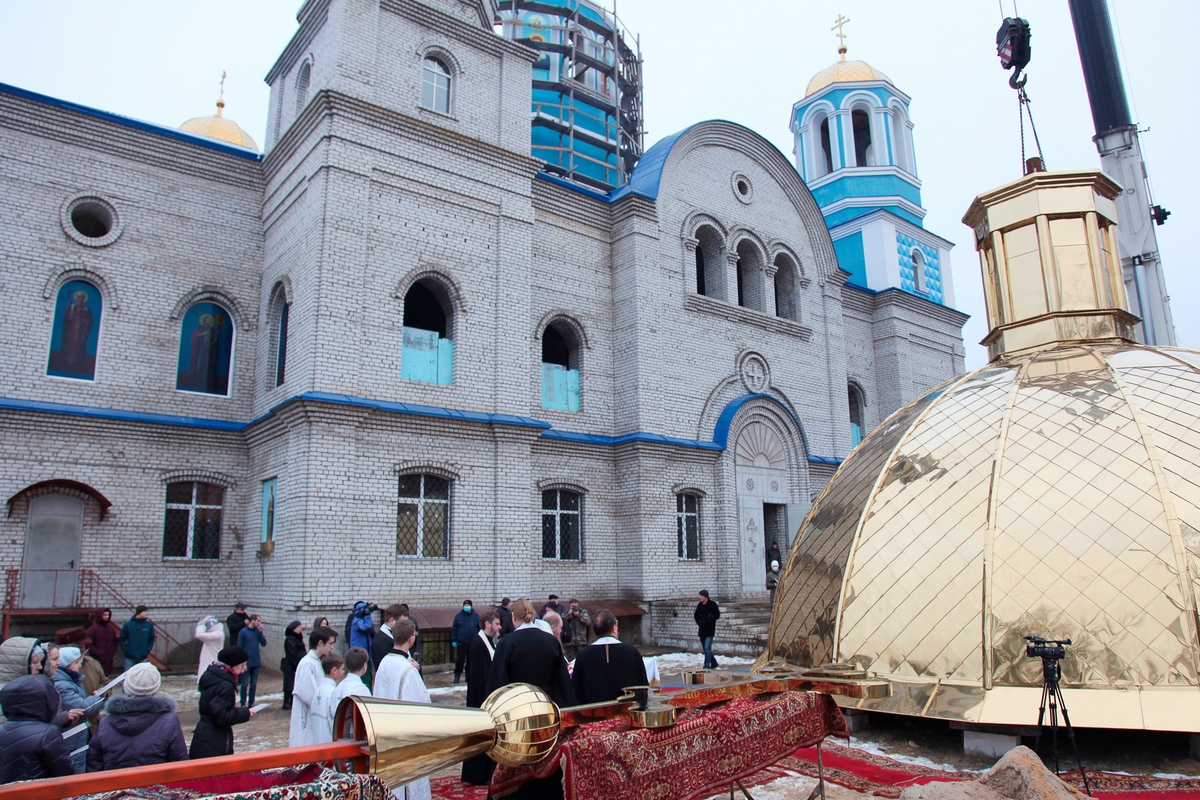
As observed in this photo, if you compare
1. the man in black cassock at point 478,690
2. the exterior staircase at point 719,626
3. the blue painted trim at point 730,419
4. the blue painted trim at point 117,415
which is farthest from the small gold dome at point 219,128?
the man in black cassock at point 478,690

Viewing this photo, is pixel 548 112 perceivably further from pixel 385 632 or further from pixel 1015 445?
pixel 1015 445

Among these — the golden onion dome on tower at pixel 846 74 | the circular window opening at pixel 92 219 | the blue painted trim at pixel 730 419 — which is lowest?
the blue painted trim at pixel 730 419

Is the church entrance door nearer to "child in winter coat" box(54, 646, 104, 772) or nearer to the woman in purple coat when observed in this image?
"child in winter coat" box(54, 646, 104, 772)

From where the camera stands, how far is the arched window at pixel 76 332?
38.5 feet

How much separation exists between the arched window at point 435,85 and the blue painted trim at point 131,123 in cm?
308

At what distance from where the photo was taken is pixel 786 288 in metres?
18.8

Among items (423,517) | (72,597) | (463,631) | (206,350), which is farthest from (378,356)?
(72,597)

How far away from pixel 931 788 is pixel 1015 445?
2222 mm

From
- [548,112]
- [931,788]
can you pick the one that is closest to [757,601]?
[931,788]

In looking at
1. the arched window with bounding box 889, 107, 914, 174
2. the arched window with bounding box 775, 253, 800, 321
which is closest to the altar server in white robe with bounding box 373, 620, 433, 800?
the arched window with bounding box 775, 253, 800, 321

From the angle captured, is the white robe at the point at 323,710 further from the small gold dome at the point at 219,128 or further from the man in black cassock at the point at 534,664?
the small gold dome at the point at 219,128

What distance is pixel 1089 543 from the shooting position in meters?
4.25

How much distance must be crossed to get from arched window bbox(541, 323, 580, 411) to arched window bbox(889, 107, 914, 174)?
14.0 m

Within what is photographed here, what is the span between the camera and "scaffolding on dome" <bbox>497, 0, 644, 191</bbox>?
23.6 m
